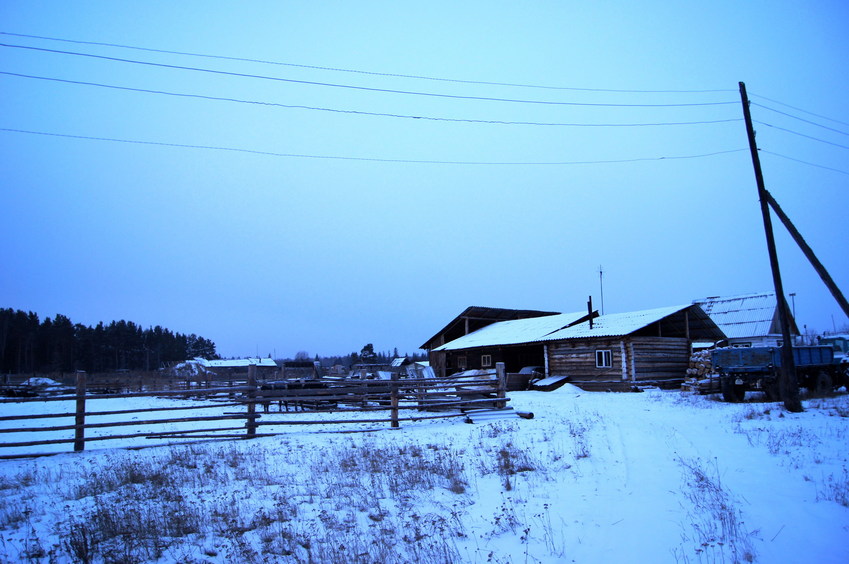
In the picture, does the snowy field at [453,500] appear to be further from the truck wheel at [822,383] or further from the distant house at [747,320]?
the distant house at [747,320]

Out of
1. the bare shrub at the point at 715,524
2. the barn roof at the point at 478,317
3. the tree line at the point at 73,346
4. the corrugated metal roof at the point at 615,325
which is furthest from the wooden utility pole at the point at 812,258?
the tree line at the point at 73,346

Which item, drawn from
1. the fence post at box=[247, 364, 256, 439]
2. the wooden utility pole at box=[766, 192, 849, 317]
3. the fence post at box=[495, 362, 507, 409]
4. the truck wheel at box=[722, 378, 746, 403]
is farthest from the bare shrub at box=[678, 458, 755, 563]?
the truck wheel at box=[722, 378, 746, 403]

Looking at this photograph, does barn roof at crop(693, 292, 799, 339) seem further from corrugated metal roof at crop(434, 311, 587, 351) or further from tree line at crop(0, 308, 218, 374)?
tree line at crop(0, 308, 218, 374)

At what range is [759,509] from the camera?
22.8 feet

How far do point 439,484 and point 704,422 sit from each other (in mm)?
8297

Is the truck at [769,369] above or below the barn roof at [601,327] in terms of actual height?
below

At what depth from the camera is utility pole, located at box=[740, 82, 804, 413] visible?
14.6m

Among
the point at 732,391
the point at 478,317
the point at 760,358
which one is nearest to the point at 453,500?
the point at 732,391

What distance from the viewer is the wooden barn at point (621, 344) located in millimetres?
29734

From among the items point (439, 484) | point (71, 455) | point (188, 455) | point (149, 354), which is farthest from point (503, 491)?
point (149, 354)

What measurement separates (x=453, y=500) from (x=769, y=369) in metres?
15.1

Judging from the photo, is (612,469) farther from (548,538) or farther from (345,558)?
(345,558)

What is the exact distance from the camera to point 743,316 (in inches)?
1746

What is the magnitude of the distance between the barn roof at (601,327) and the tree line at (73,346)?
73.8 m
